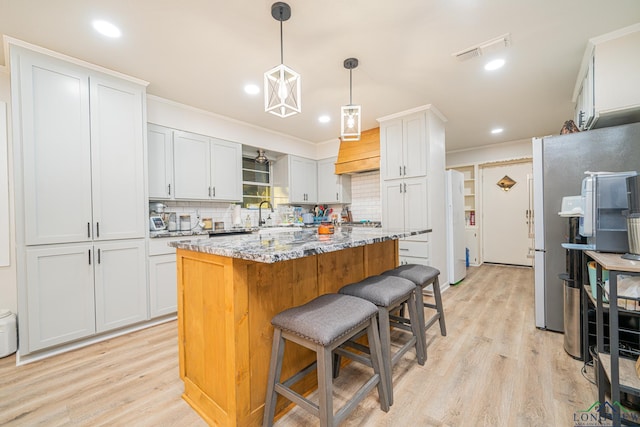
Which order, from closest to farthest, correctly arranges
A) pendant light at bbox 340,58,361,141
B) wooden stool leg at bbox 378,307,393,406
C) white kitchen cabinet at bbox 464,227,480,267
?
wooden stool leg at bbox 378,307,393,406
pendant light at bbox 340,58,361,141
white kitchen cabinet at bbox 464,227,480,267

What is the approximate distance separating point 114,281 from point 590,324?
4091mm

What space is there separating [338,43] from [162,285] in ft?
9.68

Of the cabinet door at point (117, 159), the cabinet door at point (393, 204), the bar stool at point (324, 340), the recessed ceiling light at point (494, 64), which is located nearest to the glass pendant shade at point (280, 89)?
the bar stool at point (324, 340)

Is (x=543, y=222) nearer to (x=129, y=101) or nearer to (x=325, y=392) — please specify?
(x=325, y=392)

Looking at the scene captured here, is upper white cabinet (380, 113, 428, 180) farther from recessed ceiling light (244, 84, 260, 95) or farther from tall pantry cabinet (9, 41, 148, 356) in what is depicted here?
tall pantry cabinet (9, 41, 148, 356)

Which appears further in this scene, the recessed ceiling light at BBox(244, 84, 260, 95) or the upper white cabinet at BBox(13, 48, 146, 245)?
the recessed ceiling light at BBox(244, 84, 260, 95)

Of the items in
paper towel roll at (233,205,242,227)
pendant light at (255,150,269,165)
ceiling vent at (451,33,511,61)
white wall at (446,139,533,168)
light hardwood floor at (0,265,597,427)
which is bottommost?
light hardwood floor at (0,265,597,427)

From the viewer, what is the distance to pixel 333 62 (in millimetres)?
2504

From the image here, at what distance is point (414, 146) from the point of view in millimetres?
3646

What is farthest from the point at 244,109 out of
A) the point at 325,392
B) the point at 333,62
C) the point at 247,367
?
the point at 325,392

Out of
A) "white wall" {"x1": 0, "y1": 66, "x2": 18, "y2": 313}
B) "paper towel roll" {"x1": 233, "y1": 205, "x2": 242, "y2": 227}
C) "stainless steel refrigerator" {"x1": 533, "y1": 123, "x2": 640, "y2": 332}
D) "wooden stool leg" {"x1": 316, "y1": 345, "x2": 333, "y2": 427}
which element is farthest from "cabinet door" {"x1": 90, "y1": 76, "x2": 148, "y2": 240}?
"stainless steel refrigerator" {"x1": 533, "y1": 123, "x2": 640, "y2": 332}

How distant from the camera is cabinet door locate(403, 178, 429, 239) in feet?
11.7

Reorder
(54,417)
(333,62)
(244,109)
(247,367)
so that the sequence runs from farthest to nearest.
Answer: (244,109) → (333,62) → (54,417) → (247,367)

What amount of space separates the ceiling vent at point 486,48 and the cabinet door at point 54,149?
3.45 m
